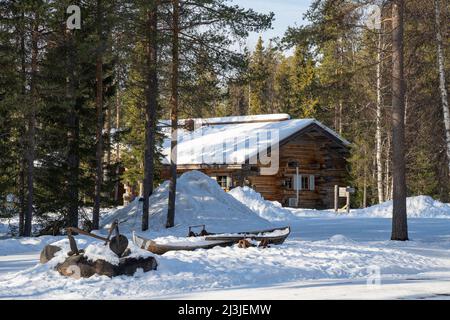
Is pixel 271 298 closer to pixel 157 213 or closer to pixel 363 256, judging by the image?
pixel 363 256

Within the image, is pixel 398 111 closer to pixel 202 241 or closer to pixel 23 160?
pixel 202 241

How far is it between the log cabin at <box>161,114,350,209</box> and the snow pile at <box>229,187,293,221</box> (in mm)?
4053

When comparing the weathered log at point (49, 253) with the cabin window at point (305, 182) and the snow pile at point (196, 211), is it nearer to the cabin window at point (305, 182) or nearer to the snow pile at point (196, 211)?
the snow pile at point (196, 211)

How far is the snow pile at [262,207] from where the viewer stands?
31.8m

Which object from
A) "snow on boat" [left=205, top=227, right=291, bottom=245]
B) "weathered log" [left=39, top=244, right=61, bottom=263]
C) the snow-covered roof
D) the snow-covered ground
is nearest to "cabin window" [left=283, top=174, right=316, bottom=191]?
the snow-covered roof

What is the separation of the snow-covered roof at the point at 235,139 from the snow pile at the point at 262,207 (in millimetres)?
4048

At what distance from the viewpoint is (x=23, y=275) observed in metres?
12.1

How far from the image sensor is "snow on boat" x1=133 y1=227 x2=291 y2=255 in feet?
48.6

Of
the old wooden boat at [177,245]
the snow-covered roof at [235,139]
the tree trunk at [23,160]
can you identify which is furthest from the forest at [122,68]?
the snow-covered roof at [235,139]

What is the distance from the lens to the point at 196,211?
86.3ft

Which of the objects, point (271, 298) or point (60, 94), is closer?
point (271, 298)
